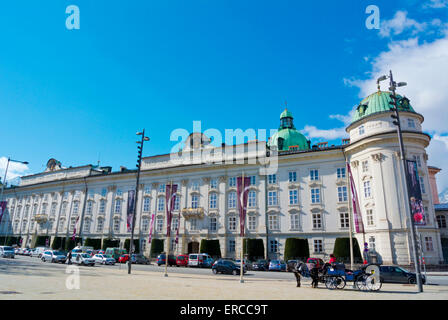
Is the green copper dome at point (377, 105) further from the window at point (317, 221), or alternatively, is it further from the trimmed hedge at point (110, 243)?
the trimmed hedge at point (110, 243)

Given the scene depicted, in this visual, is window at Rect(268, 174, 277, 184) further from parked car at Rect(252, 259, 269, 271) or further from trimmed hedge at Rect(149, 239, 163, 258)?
trimmed hedge at Rect(149, 239, 163, 258)

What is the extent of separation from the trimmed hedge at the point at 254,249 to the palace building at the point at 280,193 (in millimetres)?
1216

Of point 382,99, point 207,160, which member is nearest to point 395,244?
point 382,99

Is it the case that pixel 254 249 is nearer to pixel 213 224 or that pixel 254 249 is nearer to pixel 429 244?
pixel 213 224

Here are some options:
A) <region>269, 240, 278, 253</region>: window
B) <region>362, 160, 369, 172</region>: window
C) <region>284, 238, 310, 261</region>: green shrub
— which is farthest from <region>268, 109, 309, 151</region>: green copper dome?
<region>284, 238, 310, 261</region>: green shrub

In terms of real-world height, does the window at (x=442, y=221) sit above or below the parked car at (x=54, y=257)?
above

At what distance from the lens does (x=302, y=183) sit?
46.0 metres

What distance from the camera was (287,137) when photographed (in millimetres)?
62625

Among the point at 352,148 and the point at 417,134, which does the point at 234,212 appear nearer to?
the point at 352,148

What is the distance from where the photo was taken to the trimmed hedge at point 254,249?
4425cm

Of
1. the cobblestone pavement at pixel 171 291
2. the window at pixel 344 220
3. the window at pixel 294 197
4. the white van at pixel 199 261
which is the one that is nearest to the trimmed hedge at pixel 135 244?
the white van at pixel 199 261

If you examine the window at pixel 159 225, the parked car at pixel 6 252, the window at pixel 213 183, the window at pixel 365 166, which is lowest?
the parked car at pixel 6 252

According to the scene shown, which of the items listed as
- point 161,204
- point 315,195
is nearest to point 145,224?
point 161,204

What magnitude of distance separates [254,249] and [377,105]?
27.0 meters
